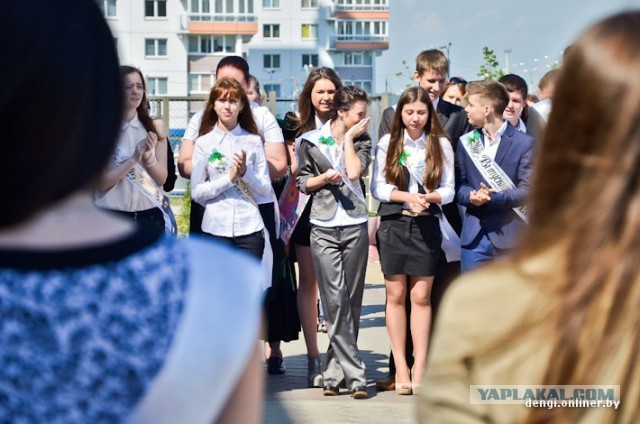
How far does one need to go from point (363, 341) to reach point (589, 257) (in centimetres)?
816

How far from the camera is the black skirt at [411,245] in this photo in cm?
765

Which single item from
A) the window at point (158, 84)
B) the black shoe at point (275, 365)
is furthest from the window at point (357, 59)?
the black shoe at point (275, 365)

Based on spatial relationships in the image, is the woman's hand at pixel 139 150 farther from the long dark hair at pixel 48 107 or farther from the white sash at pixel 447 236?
the long dark hair at pixel 48 107

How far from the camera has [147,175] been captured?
722 cm

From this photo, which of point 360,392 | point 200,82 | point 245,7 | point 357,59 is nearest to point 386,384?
point 360,392

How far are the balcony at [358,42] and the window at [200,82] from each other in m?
17.6

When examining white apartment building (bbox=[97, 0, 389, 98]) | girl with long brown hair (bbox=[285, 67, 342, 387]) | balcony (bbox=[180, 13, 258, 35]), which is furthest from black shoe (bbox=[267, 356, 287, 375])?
balcony (bbox=[180, 13, 258, 35])

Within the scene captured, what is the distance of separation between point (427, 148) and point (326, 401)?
6.24ft

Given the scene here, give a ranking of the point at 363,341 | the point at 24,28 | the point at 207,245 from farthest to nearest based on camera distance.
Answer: the point at 363,341 → the point at 207,245 → the point at 24,28

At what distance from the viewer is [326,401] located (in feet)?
24.4

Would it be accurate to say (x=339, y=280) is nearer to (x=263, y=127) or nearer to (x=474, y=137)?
(x=263, y=127)

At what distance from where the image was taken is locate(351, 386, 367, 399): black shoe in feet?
24.7

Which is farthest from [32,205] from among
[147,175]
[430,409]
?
[147,175]

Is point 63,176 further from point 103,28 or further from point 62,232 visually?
point 103,28
